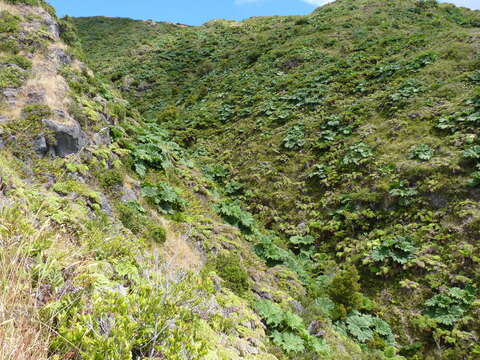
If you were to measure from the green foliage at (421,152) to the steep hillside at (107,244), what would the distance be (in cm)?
772

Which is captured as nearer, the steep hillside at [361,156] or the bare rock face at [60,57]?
the steep hillside at [361,156]

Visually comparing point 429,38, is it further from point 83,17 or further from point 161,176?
point 83,17

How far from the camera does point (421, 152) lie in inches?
543

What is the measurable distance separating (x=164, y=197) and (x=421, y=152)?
1157 cm

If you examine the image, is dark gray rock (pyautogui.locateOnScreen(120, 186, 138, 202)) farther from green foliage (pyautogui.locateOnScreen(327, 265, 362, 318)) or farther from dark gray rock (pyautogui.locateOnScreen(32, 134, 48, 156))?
green foliage (pyautogui.locateOnScreen(327, 265, 362, 318))

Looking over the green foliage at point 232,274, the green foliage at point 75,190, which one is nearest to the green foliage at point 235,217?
the green foliage at point 232,274

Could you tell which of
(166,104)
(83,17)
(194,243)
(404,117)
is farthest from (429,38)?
(83,17)

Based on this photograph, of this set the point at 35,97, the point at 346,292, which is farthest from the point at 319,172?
the point at 35,97

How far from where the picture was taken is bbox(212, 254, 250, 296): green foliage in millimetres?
7992

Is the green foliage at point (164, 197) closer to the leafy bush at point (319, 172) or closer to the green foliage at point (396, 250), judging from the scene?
the green foliage at point (396, 250)

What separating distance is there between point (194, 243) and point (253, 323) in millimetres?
3514

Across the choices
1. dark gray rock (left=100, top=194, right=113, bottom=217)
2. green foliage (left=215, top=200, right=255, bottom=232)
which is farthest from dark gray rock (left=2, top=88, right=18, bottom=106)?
green foliage (left=215, top=200, right=255, bottom=232)

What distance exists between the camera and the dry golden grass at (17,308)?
2453 mm

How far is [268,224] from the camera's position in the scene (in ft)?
47.5
